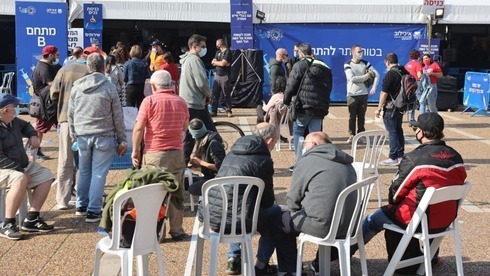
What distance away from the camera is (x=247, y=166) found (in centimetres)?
490

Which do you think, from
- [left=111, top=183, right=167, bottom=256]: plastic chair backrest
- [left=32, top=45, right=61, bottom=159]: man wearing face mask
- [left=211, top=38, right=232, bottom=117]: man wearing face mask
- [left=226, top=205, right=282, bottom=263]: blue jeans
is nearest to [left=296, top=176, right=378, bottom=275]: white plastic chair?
[left=226, top=205, right=282, bottom=263]: blue jeans

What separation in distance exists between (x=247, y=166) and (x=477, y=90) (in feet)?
44.0

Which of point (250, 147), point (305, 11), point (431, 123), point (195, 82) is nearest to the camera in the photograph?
point (250, 147)

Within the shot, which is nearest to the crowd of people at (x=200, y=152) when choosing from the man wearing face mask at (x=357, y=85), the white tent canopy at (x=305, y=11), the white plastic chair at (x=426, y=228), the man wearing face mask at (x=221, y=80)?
the white plastic chair at (x=426, y=228)

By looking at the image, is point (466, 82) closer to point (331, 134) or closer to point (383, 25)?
point (383, 25)

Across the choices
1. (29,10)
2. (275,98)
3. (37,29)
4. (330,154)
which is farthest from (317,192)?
(29,10)

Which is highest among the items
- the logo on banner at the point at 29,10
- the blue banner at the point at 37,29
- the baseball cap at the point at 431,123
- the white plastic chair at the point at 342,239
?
the logo on banner at the point at 29,10

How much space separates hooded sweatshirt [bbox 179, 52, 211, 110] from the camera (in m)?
7.91

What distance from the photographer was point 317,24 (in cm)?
1833

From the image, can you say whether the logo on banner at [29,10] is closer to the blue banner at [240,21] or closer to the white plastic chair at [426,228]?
the blue banner at [240,21]

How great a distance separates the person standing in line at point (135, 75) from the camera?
37.4 feet

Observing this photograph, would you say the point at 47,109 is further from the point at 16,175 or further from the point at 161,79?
the point at 161,79

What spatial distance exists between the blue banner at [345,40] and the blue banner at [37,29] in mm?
5507

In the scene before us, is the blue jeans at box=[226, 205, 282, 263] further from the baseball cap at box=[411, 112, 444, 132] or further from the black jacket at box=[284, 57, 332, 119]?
the black jacket at box=[284, 57, 332, 119]
